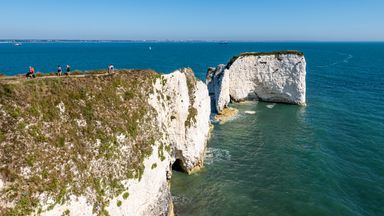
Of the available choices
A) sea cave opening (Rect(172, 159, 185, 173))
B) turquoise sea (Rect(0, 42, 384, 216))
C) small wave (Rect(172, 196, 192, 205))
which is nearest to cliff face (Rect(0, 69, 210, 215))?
small wave (Rect(172, 196, 192, 205))

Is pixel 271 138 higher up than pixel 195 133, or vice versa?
pixel 195 133

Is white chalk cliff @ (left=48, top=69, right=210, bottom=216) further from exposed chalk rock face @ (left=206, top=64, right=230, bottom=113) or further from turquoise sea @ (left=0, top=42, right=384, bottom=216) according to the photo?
exposed chalk rock face @ (left=206, top=64, right=230, bottom=113)

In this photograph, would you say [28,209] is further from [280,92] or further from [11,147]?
[280,92]

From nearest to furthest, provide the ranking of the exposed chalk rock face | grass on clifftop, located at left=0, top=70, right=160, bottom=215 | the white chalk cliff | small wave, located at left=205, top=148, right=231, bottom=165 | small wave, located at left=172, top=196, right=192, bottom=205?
1. grass on clifftop, located at left=0, top=70, right=160, bottom=215
2. the white chalk cliff
3. small wave, located at left=172, top=196, right=192, bottom=205
4. small wave, located at left=205, top=148, right=231, bottom=165
5. the exposed chalk rock face

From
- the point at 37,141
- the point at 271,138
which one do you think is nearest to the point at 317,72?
the point at 271,138

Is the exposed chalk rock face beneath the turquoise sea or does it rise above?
above

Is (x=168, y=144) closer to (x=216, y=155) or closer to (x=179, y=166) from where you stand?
(x=179, y=166)

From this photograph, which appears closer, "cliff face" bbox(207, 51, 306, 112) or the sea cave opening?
the sea cave opening
